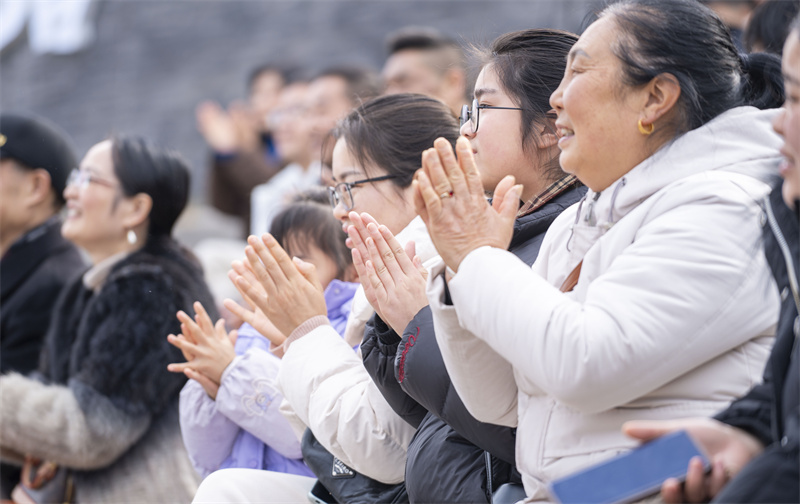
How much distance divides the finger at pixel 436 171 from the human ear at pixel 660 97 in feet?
1.47

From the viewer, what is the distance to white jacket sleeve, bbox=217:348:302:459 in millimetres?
3082

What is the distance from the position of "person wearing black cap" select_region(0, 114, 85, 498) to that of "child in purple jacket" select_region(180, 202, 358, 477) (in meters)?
1.48

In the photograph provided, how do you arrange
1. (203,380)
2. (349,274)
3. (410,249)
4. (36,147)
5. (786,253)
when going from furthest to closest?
(36,147)
(349,274)
(203,380)
(410,249)
(786,253)

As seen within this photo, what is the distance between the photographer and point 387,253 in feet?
7.78

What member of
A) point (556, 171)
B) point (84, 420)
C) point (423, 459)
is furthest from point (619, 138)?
point (84, 420)

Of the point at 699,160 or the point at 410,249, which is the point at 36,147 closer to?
the point at 410,249

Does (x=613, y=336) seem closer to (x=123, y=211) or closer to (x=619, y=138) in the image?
(x=619, y=138)

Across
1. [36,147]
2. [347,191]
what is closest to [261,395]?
[347,191]

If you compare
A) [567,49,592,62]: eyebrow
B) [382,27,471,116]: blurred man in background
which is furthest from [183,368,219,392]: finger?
[382,27,471,116]: blurred man in background

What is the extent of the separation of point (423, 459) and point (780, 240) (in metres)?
1.05

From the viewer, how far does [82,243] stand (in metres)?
4.16

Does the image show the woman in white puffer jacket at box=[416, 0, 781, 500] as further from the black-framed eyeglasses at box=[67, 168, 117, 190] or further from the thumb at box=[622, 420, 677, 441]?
the black-framed eyeglasses at box=[67, 168, 117, 190]

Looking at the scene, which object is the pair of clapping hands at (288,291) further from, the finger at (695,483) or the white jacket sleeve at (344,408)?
the finger at (695,483)

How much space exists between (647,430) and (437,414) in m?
0.73
